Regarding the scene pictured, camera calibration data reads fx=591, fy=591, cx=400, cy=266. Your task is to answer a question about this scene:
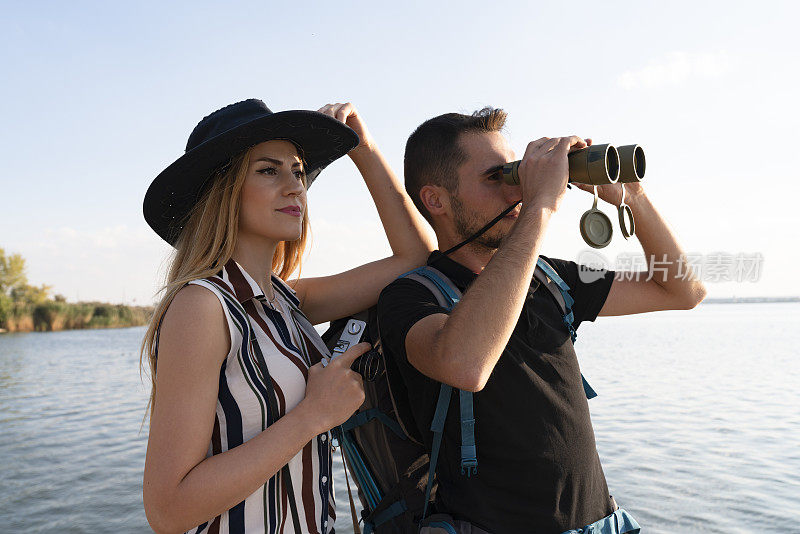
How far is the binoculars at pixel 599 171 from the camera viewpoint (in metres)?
2.02

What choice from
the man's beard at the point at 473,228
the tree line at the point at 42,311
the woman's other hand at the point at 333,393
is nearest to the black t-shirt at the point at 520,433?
the woman's other hand at the point at 333,393

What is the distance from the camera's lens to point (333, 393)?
190cm

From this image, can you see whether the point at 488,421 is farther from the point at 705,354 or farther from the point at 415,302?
the point at 705,354

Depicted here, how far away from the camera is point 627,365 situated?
16875 mm

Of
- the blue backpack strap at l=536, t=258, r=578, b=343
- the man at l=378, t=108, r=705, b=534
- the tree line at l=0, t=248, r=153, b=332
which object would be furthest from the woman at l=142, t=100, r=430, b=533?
the tree line at l=0, t=248, r=153, b=332

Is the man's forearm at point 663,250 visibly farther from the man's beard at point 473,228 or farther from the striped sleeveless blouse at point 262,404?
the striped sleeveless blouse at point 262,404

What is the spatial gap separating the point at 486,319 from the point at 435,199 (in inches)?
36.9

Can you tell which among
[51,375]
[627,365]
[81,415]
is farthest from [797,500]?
[51,375]

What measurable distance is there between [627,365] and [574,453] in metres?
16.1

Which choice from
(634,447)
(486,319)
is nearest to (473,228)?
(486,319)

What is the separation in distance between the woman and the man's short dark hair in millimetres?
188

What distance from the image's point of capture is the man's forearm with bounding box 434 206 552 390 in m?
1.74

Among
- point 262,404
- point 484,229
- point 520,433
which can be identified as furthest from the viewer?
point 484,229

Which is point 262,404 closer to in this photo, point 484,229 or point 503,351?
point 503,351
